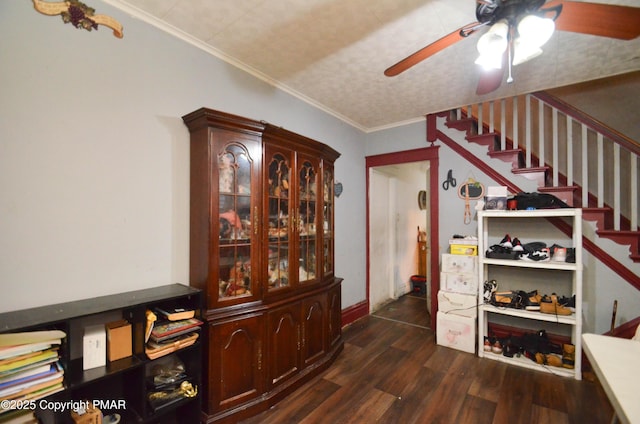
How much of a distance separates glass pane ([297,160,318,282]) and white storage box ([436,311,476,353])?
5.42ft

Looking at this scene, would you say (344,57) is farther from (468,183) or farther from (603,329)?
(603,329)

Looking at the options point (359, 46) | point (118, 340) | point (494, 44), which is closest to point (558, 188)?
point (494, 44)

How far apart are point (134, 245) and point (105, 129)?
0.73 meters

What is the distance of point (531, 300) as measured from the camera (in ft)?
8.48

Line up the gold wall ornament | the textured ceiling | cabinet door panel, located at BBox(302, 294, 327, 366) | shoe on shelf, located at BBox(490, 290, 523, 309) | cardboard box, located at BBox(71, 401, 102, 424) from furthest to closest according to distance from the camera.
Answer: shoe on shelf, located at BBox(490, 290, 523, 309) < cabinet door panel, located at BBox(302, 294, 327, 366) < the textured ceiling < the gold wall ornament < cardboard box, located at BBox(71, 401, 102, 424)

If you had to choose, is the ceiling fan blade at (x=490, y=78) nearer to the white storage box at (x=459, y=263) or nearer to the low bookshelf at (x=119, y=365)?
the white storage box at (x=459, y=263)

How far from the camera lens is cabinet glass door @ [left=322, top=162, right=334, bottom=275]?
2.57m

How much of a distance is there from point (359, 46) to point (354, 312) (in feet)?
10.2

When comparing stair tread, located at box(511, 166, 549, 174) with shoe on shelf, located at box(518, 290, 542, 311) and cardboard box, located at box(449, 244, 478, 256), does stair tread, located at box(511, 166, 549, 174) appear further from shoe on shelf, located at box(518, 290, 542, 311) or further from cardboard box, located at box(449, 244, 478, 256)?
shoe on shelf, located at box(518, 290, 542, 311)

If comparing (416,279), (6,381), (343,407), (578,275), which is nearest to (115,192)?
(6,381)

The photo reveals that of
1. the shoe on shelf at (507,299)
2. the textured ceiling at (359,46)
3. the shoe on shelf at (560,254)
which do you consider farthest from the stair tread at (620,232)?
the textured ceiling at (359,46)

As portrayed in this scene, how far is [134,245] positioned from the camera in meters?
1.66

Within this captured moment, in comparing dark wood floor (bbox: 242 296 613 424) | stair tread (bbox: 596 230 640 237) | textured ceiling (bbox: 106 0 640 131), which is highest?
textured ceiling (bbox: 106 0 640 131)

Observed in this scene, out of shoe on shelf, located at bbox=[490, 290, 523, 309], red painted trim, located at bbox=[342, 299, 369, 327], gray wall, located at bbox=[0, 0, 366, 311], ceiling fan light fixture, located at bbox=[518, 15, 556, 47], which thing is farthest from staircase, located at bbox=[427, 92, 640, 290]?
gray wall, located at bbox=[0, 0, 366, 311]
